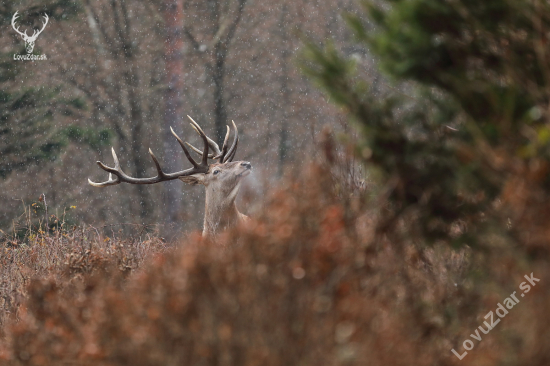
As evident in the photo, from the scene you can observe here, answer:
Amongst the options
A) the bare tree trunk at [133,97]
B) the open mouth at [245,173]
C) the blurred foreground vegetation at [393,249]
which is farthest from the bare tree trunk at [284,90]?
the blurred foreground vegetation at [393,249]

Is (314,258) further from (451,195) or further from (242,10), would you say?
(242,10)

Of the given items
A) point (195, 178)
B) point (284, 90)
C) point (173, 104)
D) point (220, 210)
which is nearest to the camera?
point (220, 210)

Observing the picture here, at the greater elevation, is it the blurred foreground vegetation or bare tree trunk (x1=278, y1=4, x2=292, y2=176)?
the blurred foreground vegetation

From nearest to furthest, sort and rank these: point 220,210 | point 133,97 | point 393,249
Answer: point 393,249
point 220,210
point 133,97

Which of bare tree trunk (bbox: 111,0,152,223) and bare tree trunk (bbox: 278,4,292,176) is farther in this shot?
bare tree trunk (bbox: 278,4,292,176)

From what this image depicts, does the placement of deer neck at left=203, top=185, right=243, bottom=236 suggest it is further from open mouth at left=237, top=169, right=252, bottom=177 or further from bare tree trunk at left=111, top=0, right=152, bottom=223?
bare tree trunk at left=111, top=0, right=152, bottom=223

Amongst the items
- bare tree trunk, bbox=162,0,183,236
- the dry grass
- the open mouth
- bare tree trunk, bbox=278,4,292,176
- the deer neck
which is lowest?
bare tree trunk, bbox=278,4,292,176

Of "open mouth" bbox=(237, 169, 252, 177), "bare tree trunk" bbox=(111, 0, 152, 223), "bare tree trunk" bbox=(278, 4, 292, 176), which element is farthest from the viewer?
"bare tree trunk" bbox=(278, 4, 292, 176)

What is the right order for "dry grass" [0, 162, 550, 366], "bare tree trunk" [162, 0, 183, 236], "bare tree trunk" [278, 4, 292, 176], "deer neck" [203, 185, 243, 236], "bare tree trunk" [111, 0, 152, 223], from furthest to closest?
"bare tree trunk" [278, 4, 292, 176] → "bare tree trunk" [111, 0, 152, 223] → "bare tree trunk" [162, 0, 183, 236] → "deer neck" [203, 185, 243, 236] → "dry grass" [0, 162, 550, 366]

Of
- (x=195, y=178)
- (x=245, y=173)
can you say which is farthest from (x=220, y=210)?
(x=195, y=178)

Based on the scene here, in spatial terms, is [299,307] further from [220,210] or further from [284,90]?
[284,90]

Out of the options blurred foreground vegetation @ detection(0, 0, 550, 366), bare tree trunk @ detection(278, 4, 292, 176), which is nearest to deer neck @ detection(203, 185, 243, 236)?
blurred foreground vegetation @ detection(0, 0, 550, 366)

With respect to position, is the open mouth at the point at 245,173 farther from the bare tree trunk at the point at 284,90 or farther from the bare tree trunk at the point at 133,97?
the bare tree trunk at the point at 284,90

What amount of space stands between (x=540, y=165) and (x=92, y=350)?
82.0 inches
